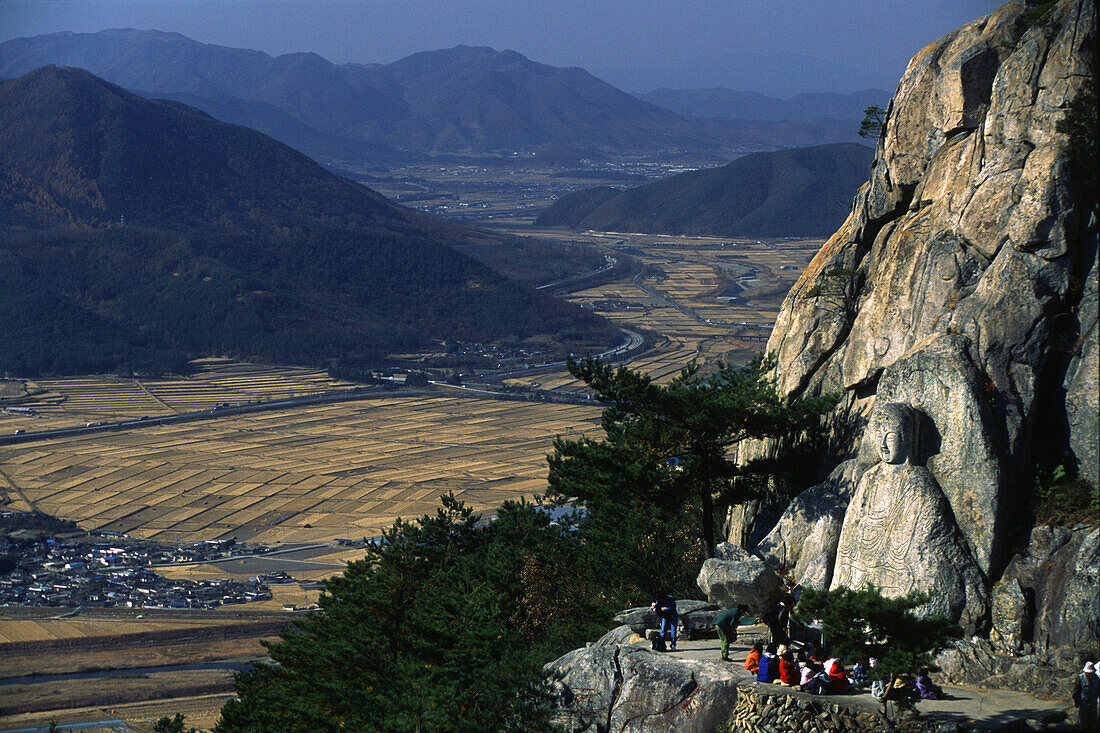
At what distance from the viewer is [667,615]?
25531mm

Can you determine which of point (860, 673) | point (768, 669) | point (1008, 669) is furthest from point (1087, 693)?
point (768, 669)

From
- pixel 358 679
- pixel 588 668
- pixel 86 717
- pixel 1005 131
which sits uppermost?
pixel 1005 131

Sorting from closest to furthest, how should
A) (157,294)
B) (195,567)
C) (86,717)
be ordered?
(86,717) < (195,567) < (157,294)

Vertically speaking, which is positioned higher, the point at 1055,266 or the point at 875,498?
the point at 1055,266

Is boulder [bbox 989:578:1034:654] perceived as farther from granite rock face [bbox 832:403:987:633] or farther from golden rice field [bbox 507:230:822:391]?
golden rice field [bbox 507:230:822:391]

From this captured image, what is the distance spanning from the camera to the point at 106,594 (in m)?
67.0

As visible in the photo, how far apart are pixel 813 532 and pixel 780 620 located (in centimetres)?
287

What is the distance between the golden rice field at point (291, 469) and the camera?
82.7 metres

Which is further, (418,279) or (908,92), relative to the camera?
(418,279)

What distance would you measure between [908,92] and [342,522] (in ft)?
188

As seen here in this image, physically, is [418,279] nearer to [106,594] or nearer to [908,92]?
[106,594]

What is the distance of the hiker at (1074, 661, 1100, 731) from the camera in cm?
1839

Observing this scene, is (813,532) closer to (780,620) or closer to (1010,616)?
(780,620)

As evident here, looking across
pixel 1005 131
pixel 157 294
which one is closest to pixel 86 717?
pixel 1005 131
